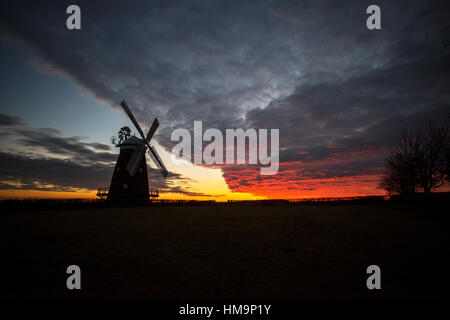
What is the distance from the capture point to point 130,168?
31.5 meters

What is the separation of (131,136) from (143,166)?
545 centimetres

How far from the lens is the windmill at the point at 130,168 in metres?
31.7

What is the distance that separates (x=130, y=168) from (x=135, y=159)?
5.26 ft

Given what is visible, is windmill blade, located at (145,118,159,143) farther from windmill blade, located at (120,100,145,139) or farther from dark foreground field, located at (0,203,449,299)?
dark foreground field, located at (0,203,449,299)

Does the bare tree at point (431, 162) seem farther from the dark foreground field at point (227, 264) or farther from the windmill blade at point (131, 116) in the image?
the windmill blade at point (131, 116)

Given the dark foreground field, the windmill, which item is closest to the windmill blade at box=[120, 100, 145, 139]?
the windmill

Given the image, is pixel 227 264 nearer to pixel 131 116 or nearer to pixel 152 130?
pixel 152 130

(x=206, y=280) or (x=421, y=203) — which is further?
(x=421, y=203)

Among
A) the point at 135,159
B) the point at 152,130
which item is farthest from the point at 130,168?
the point at 152,130
